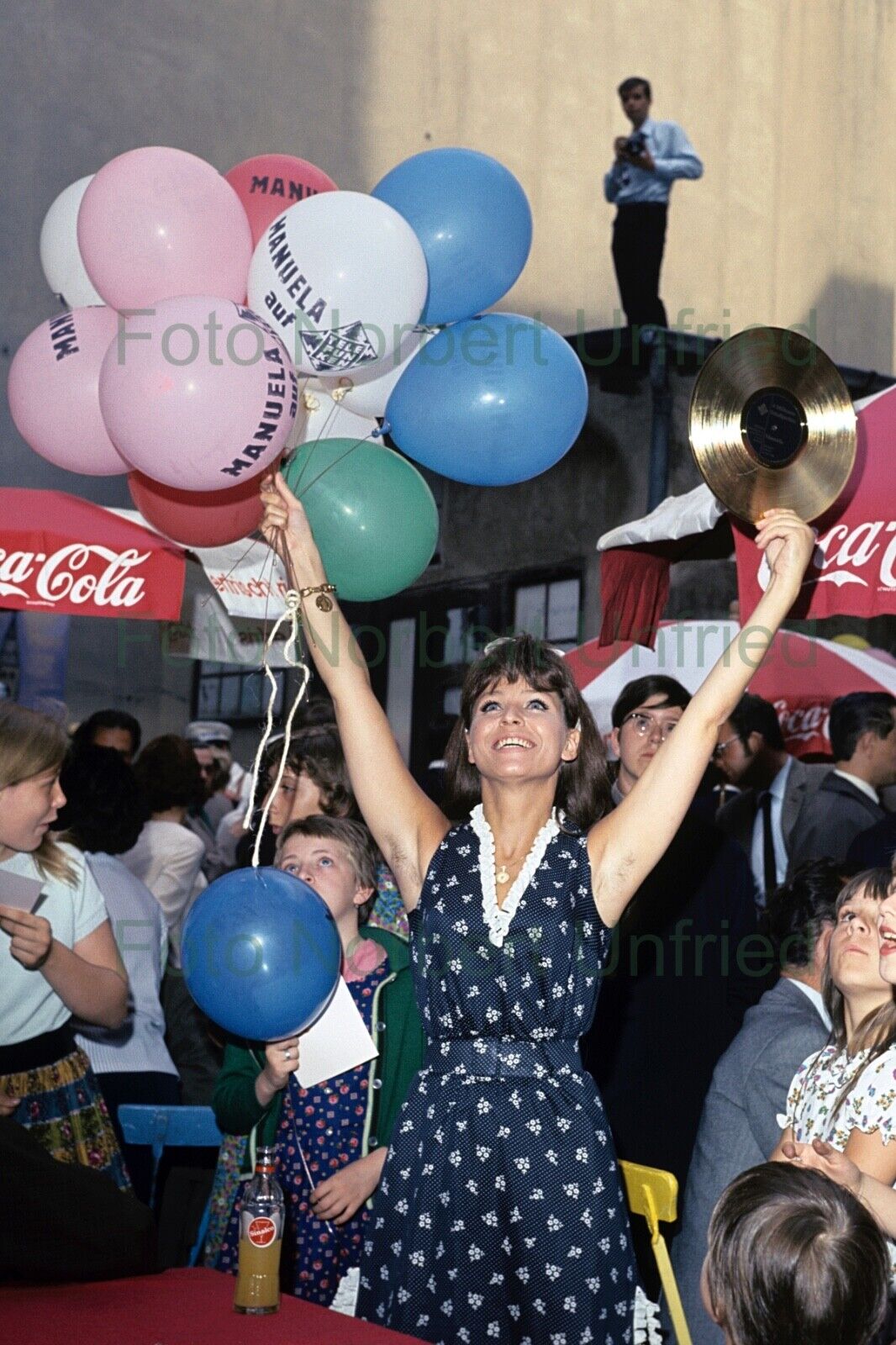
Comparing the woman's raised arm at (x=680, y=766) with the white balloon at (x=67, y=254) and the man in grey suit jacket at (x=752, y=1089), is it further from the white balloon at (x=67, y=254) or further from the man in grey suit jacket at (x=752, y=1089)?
the white balloon at (x=67, y=254)

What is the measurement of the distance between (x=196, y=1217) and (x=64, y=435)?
2.25 metres

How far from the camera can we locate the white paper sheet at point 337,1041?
2.78 metres

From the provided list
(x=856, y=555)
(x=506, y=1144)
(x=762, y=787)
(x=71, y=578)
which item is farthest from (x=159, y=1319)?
(x=762, y=787)

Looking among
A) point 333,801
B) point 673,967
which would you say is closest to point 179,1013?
point 333,801

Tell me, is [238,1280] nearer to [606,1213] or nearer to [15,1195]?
[15,1195]

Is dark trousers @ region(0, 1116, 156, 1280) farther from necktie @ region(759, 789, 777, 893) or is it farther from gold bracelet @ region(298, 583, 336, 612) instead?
necktie @ region(759, 789, 777, 893)

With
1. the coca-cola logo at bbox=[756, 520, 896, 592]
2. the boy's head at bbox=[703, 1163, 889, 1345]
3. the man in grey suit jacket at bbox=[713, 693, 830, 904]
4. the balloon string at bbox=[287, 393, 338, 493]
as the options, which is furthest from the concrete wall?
the boy's head at bbox=[703, 1163, 889, 1345]

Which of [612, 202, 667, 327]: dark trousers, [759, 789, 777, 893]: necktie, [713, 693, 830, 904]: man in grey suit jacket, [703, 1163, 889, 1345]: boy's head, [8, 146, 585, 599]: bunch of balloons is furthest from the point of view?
[612, 202, 667, 327]: dark trousers

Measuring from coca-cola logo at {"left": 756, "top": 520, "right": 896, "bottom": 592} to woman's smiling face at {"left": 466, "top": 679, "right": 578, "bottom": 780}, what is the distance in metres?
1.41

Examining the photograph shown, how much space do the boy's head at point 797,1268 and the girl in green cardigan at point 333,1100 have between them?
4.27 ft

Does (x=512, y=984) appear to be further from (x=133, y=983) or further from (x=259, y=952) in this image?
(x=133, y=983)

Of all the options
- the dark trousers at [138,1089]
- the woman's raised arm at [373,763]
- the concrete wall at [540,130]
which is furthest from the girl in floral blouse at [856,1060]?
the concrete wall at [540,130]

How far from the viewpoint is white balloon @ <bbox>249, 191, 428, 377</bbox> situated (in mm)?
2871

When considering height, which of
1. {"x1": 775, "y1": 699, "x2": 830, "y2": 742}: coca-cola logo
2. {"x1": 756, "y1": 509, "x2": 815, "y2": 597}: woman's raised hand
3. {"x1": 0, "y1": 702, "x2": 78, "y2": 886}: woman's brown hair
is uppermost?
{"x1": 756, "y1": 509, "x2": 815, "y2": 597}: woman's raised hand
